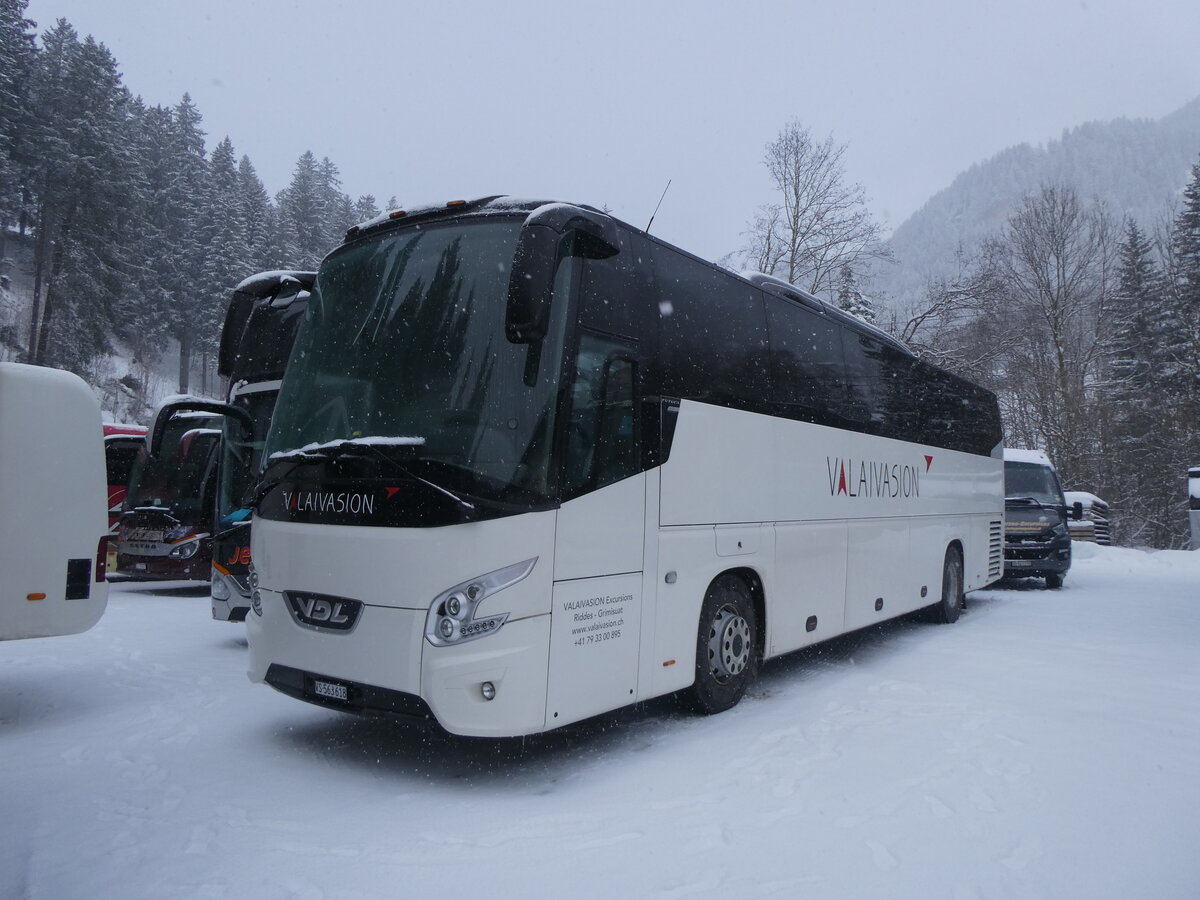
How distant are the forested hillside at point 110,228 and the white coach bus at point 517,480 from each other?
38.4 meters

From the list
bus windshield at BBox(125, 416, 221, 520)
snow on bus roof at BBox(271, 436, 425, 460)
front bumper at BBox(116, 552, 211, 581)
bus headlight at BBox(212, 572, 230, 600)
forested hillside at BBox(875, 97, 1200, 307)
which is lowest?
front bumper at BBox(116, 552, 211, 581)

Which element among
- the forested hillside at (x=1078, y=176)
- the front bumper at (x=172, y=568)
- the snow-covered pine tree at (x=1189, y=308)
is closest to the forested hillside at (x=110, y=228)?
the front bumper at (x=172, y=568)

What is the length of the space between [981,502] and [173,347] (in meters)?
64.2

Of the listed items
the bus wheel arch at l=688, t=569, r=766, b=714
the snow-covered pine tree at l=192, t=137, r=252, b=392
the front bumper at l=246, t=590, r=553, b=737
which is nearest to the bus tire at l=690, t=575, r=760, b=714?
the bus wheel arch at l=688, t=569, r=766, b=714

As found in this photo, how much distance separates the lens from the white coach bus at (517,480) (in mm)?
4496

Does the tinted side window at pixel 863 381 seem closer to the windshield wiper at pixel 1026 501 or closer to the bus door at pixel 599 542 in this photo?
the bus door at pixel 599 542

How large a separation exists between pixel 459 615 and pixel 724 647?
2.65 meters

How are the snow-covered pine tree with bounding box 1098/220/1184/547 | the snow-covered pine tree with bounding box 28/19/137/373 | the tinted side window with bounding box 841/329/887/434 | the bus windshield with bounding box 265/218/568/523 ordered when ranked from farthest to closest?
the snow-covered pine tree with bounding box 28/19/137/373 < the snow-covered pine tree with bounding box 1098/220/1184/547 < the tinted side window with bounding box 841/329/887/434 < the bus windshield with bounding box 265/218/568/523

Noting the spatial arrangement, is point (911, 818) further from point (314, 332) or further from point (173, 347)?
point (173, 347)

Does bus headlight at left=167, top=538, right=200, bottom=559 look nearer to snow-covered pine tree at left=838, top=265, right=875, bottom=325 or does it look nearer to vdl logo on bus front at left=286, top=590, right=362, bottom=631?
vdl logo on bus front at left=286, top=590, right=362, bottom=631

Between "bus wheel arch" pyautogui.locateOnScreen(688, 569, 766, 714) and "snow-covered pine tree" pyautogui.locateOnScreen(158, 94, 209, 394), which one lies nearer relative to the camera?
"bus wheel arch" pyautogui.locateOnScreen(688, 569, 766, 714)

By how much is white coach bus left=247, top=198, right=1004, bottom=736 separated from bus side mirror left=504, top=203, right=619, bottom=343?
0.04 feet

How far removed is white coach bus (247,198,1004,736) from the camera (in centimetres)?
450

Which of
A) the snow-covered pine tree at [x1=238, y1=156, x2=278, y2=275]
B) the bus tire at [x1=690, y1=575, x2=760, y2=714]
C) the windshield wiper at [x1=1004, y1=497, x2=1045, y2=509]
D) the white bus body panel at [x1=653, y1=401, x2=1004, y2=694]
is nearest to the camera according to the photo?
the white bus body panel at [x1=653, y1=401, x2=1004, y2=694]
